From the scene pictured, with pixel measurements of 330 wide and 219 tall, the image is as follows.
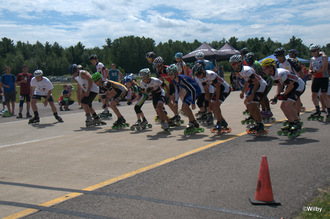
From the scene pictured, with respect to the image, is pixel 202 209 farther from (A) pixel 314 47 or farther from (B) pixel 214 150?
(A) pixel 314 47

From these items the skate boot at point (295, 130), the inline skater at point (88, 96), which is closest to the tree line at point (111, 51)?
the inline skater at point (88, 96)

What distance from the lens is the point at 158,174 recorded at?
548cm

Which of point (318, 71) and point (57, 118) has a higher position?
point (318, 71)

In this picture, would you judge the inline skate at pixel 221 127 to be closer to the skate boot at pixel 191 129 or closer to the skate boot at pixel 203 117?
the skate boot at pixel 191 129

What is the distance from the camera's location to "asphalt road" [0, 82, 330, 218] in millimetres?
4109

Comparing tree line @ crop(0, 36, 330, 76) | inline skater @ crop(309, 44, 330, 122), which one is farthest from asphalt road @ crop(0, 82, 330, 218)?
tree line @ crop(0, 36, 330, 76)

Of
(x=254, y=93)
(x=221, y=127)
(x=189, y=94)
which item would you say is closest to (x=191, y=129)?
(x=221, y=127)

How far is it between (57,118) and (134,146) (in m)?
5.91

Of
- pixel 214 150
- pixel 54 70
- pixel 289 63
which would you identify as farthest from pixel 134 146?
pixel 54 70

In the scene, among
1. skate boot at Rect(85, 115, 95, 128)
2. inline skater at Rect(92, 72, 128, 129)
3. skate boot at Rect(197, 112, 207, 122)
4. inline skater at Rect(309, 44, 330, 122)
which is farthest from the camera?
skate boot at Rect(85, 115, 95, 128)

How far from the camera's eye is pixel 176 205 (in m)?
4.16

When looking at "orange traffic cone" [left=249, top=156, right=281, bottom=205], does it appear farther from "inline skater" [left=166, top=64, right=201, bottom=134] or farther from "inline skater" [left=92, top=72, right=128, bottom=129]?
"inline skater" [left=92, top=72, right=128, bottom=129]

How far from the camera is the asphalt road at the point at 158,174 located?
4.11 meters

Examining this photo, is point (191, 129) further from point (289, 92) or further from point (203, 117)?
point (289, 92)
